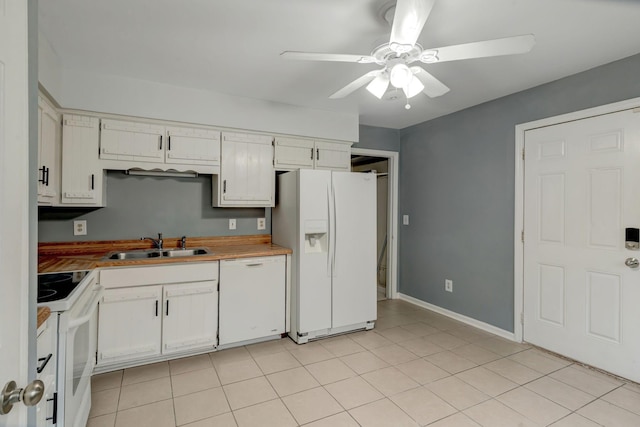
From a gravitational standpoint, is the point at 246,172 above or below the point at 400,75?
below

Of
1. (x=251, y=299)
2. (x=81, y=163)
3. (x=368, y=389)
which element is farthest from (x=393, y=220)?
(x=81, y=163)

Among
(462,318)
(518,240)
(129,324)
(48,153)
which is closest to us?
(48,153)

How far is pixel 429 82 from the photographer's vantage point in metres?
2.12

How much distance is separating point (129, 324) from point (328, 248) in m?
1.80

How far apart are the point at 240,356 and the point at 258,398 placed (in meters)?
0.70

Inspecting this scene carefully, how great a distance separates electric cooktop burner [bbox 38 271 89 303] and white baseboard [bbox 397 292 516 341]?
11.7ft

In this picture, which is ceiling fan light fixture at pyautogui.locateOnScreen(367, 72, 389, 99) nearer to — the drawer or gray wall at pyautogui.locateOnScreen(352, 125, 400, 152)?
the drawer

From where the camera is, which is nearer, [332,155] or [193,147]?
[193,147]

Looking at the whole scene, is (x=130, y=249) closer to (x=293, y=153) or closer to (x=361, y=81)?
(x=293, y=153)

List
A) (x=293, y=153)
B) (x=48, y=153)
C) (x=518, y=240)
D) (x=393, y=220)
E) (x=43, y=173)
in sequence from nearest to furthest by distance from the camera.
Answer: (x=43, y=173) < (x=48, y=153) < (x=518, y=240) < (x=293, y=153) < (x=393, y=220)

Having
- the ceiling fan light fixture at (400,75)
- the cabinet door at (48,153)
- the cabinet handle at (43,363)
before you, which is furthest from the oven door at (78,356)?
the ceiling fan light fixture at (400,75)

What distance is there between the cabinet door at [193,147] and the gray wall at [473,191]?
257 cm

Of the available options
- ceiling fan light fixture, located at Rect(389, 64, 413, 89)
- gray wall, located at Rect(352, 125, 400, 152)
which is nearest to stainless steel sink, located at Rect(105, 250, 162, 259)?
ceiling fan light fixture, located at Rect(389, 64, 413, 89)

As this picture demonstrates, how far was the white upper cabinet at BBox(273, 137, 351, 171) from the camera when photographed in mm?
3467
